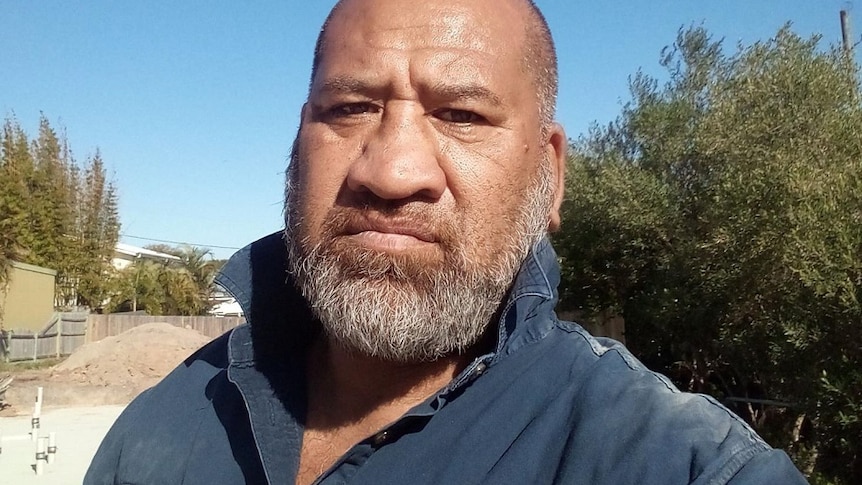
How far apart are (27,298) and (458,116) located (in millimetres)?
29085

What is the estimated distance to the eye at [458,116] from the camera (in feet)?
5.56

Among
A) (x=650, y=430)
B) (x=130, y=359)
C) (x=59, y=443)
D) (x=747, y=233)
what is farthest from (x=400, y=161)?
(x=130, y=359)

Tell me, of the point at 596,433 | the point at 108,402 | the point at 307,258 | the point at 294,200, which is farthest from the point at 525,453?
the point at 108,402

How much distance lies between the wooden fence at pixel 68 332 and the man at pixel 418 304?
20.4 meters

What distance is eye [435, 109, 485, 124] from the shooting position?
1.69 m

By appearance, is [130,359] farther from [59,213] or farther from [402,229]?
[402,229]

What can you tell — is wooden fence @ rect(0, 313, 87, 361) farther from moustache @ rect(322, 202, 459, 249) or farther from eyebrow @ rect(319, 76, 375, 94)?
moustache @ rect(322, 202, 459, 249)

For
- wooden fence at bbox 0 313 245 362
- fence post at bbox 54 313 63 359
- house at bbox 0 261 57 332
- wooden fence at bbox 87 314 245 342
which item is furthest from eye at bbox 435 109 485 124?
fence post at bbox 54 313 63 359

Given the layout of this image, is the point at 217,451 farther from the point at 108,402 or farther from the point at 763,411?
the point at 108,402

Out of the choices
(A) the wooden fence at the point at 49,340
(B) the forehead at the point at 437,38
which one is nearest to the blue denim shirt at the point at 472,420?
(B) the forehead at the point at 437,38

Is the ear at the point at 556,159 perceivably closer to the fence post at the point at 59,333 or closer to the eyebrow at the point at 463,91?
the eyebrow at the point at 463,91

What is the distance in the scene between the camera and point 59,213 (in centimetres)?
2988

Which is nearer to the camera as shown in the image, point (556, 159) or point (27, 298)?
point (556, 159)

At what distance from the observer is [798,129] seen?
9531 millimetres
